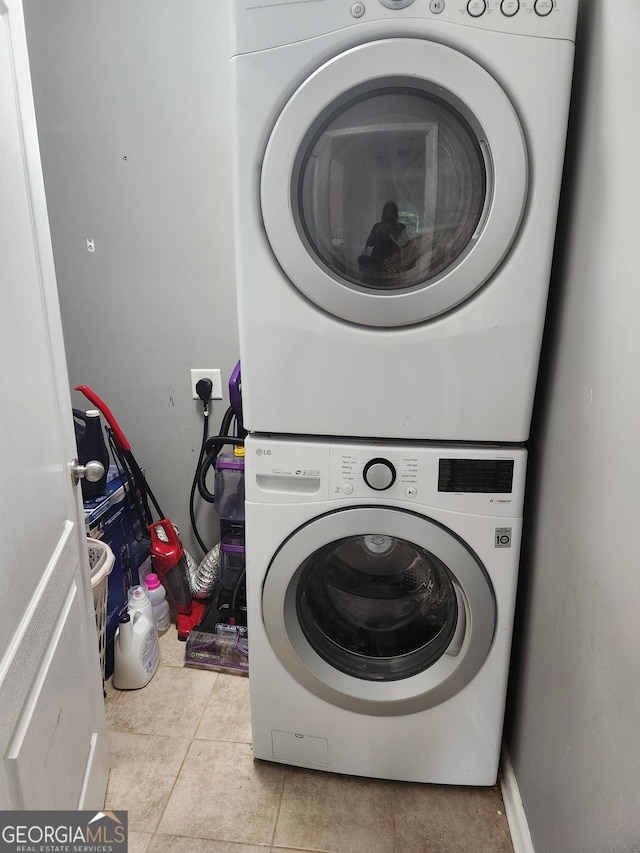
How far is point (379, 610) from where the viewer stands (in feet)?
4.21

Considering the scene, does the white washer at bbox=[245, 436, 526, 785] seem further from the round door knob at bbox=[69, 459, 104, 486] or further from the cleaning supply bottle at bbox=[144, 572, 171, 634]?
the cleaning supply bottle at bbox=[144, 572, 171, 634]

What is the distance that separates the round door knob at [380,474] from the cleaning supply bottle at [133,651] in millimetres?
923

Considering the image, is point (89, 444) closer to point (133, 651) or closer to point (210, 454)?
point (210, 454)

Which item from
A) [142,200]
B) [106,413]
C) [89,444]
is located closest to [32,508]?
→ [89,444]

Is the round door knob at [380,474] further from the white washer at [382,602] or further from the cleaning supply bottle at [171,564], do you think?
the cleaning supply bottle at [171,564]

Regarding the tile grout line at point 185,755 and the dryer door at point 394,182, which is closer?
the dryer door at point 394,182

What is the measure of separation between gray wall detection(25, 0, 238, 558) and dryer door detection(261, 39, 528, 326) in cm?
74

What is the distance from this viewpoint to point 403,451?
1.05m

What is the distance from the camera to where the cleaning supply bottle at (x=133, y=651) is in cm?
150

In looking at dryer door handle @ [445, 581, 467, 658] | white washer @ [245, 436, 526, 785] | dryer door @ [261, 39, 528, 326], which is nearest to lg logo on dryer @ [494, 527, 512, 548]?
white washer @ [245, 436, 526, 785]

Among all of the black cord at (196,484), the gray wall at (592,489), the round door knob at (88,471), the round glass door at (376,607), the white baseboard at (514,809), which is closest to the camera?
the gray wall at (592,489)

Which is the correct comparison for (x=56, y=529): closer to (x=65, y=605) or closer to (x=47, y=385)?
(x=65, y=605)

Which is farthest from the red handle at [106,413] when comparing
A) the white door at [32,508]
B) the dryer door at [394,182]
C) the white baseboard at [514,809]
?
the white baseboard at [514,809]

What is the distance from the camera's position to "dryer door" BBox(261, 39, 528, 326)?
2.84ft
